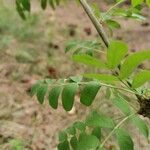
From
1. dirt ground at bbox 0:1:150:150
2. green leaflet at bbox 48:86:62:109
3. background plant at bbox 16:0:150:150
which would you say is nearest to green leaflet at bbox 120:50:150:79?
background plant at bbox 16:0:150:150

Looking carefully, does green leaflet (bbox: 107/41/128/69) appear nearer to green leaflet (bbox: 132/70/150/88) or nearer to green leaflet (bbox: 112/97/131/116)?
green leaflet (bbox: 132/70/150/88)

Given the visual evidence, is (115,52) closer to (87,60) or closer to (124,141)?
(87,60)

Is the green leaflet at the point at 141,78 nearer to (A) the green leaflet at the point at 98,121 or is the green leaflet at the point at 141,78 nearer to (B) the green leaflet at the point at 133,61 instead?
(B) the green leaflet at the point at 133,61

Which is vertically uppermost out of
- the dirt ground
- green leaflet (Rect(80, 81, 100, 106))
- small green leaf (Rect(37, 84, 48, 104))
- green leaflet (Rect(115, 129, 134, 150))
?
green leaflet (Rect(80, 81, 100, 106))

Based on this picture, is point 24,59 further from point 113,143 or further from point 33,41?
point 113,143

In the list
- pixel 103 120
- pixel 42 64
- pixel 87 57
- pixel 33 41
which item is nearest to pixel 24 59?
pixel 42 64

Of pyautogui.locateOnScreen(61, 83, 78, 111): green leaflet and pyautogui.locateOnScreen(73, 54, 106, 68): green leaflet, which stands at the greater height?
pyautogui.locateOnScreen(73, 54, 106, 68): green leaflet
